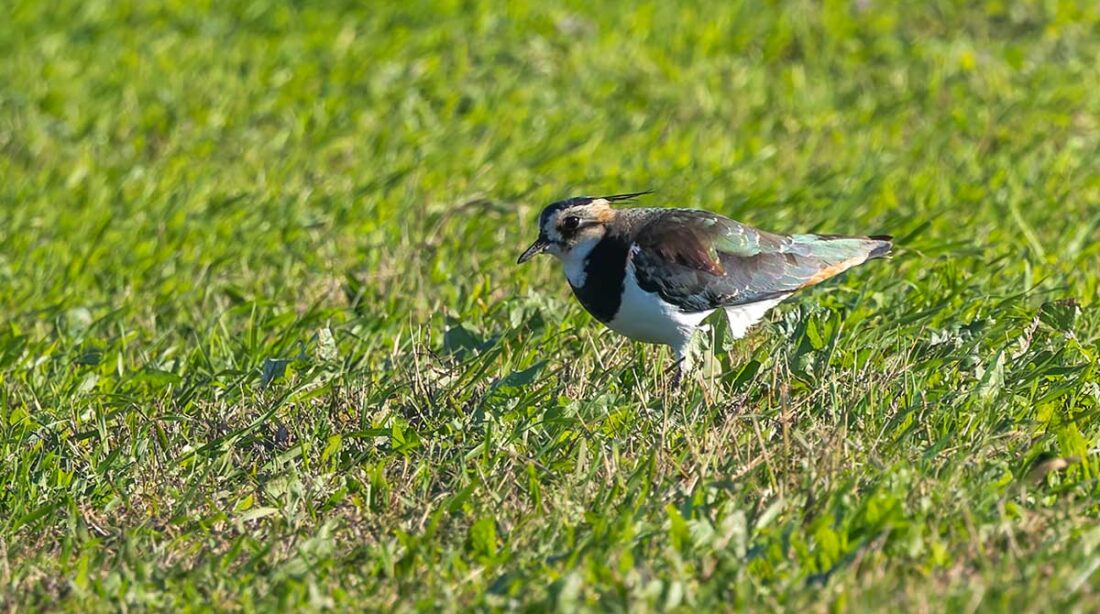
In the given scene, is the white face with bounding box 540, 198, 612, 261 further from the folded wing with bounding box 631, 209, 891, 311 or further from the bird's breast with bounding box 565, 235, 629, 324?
the folded wing with bounding box 631, 209, 891, 311

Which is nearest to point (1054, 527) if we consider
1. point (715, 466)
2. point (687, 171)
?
point (715, 466)

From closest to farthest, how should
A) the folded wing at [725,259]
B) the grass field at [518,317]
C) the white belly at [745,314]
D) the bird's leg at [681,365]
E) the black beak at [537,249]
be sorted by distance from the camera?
the grass field at [518,317], the bird's leg at [681,365], the folded wing at [725,259], the white belly at [745,314], the black beak at [537,249]

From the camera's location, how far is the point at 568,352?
227 inches

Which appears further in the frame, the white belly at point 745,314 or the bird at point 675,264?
the white belly at point 745,314

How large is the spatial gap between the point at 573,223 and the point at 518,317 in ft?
1.67

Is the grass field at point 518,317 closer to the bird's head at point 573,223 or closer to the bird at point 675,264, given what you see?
the bird at point 675,264

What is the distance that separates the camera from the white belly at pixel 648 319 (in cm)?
523


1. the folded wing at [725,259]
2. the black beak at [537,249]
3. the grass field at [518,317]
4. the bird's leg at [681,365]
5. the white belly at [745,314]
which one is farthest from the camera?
the black beak at [537,249]

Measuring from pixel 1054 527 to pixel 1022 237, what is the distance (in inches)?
116

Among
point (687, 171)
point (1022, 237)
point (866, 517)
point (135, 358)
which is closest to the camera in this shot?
point (866, 517)

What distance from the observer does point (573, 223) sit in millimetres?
5543

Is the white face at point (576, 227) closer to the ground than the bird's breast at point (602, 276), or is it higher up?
higher up

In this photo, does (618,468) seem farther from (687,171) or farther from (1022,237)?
(687,171)

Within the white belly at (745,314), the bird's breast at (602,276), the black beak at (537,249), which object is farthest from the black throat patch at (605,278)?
the white belly at (745,314)
